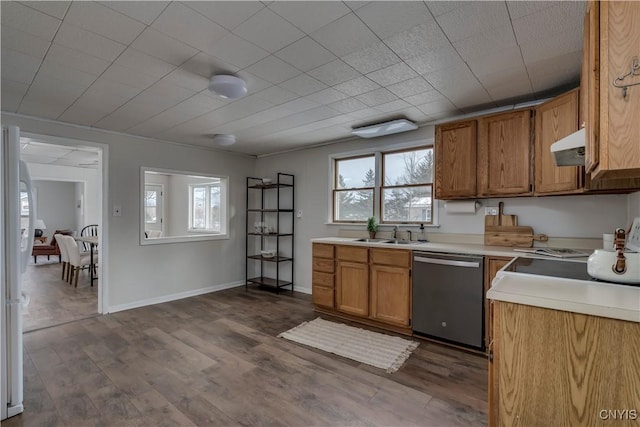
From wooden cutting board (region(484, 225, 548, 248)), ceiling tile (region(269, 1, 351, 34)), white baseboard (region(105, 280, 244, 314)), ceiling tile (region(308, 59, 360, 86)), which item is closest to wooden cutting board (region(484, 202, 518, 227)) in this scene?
wooden cutting board (region(484, 225, 548, 248))

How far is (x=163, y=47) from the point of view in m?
1.99

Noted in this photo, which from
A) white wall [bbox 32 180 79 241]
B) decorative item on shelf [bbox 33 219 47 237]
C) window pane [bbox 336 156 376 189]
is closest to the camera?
window pane [bbox 336 156 376 189]

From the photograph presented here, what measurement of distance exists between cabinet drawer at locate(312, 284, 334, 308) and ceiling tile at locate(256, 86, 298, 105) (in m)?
2.29

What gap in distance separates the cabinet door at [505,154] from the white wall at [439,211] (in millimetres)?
332

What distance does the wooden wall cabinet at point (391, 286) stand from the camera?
3.18m

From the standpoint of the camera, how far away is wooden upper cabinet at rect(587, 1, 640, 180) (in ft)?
3.44

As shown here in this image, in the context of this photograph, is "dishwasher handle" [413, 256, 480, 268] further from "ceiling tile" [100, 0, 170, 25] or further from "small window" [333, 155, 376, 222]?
"ceiling tile" [100, 0, 170, 25]

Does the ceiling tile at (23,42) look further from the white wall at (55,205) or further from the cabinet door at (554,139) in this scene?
the white wall at (55,205)

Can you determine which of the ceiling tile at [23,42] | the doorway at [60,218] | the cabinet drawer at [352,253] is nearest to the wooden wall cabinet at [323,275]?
the cabinet drawer at [352,253]

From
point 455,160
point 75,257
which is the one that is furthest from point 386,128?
point 75,257

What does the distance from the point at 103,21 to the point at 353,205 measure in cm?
340

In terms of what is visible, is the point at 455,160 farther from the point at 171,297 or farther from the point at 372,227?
the point at 171,297
